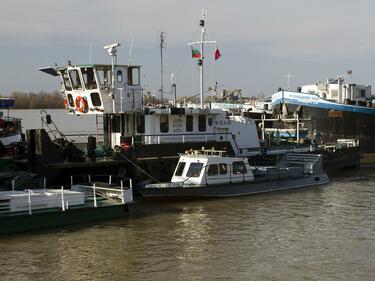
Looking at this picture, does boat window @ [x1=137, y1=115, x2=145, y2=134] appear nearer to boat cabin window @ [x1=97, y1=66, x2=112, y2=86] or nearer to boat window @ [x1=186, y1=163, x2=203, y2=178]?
boat cabin window @ [x1=97, y1=66, x2=112, y2=86]

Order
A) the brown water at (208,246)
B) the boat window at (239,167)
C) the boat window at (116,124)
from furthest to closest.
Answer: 1. the boat window at (116,124)
2. the boat window at (239,167)
3. the brown water at (208,246)

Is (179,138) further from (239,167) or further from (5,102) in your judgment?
(5,102)

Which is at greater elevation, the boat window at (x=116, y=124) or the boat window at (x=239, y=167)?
the boat window at (x=116, y=124)

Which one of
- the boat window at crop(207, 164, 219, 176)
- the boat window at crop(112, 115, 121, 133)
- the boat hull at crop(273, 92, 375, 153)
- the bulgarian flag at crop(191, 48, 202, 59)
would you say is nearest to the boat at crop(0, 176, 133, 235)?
the boat window at crop(207, 164, 219, 176)

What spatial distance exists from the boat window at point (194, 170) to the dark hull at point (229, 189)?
23.5 inches

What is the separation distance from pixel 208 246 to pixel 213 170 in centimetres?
701

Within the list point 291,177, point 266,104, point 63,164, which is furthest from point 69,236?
point 266,104

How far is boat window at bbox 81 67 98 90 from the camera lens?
2245 cm


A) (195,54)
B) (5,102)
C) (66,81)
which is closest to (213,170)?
(195,54)

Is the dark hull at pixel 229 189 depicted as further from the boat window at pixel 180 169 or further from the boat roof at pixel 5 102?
the boat roof at pixel 5 102

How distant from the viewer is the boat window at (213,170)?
20.9 meters

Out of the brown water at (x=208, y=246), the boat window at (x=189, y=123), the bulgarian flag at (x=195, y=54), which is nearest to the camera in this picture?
the brown water at (x=208, y=246)

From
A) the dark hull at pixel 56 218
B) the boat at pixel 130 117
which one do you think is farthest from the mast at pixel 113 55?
the dark hull at pixel 56 218

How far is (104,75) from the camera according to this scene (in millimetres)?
22578
